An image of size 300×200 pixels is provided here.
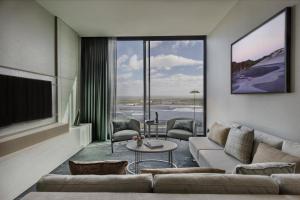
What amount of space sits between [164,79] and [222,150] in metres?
3.12

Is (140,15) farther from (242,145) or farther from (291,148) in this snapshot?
(291,148)

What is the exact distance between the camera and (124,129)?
4.93 meters

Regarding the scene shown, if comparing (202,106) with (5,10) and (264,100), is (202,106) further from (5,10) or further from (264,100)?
(5,10)

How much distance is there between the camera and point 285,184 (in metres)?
1.28

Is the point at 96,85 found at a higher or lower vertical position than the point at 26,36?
lower

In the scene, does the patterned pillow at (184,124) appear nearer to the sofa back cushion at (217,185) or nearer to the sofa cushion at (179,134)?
the sofa cushion at (179,134)

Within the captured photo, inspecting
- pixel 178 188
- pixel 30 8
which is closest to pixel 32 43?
pixel 30 8

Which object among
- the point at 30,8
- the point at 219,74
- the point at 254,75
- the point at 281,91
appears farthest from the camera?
the point at 219,74

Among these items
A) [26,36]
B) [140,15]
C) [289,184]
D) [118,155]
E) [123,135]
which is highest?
[140,15]

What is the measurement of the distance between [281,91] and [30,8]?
12.1 ft

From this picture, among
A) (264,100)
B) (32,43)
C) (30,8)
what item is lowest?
(264,100)

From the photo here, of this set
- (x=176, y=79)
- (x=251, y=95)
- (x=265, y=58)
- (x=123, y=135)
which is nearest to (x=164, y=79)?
(x=176, y=79)

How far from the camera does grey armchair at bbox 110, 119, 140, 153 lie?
177 inches

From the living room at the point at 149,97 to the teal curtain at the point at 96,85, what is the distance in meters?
0.03
